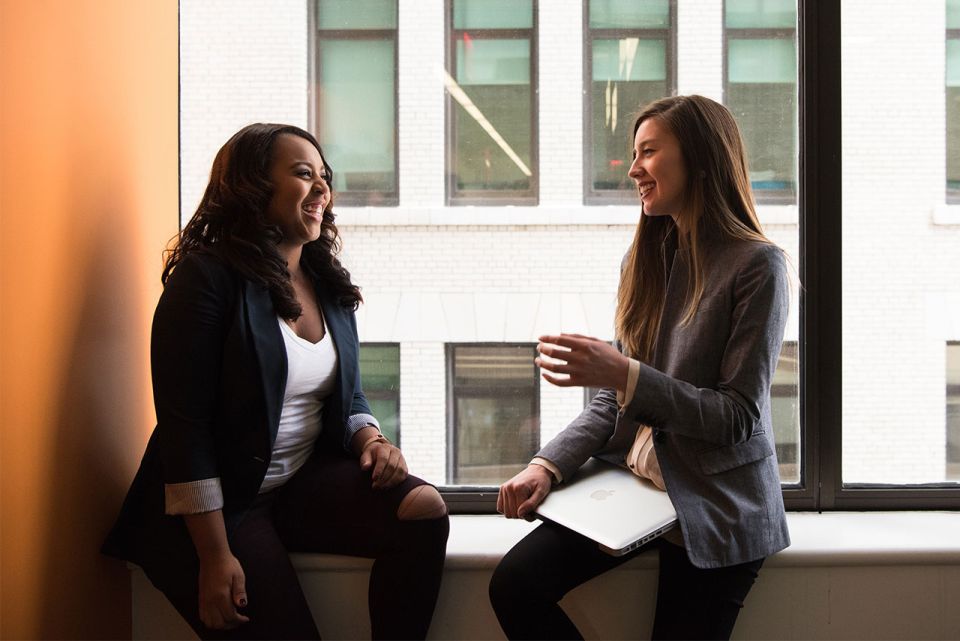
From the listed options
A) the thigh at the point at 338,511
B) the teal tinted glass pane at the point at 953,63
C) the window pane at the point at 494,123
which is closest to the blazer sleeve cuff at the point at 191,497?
the thigh at the point at 338,511

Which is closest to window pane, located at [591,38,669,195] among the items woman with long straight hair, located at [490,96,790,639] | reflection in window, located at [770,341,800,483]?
woman with long straight hair, located at [490,96,790,639]

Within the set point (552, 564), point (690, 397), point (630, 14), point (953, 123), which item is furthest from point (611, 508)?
point (953, 123)

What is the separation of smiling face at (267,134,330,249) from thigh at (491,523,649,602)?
853 millimetres

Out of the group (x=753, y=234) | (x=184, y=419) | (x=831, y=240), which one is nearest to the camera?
(x=184, y=419)

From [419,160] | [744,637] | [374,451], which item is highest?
[419,160]

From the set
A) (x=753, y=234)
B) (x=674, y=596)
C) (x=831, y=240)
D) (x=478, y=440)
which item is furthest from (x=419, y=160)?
(x=674, y=596)

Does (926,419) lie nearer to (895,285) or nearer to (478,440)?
(895,285)

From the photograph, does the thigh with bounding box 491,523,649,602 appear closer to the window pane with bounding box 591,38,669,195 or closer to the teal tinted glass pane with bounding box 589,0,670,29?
the window pane with bounding box 591,38,669,195

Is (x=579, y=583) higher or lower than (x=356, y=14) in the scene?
lower

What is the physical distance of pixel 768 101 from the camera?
2.31 meters

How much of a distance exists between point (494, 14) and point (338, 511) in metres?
1.50

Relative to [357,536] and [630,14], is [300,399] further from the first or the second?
[630,14]

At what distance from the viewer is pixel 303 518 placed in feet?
5.85

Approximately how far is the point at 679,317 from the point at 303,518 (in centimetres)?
96
